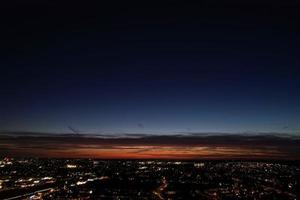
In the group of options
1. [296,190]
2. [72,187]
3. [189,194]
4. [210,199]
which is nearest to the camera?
[210,199]

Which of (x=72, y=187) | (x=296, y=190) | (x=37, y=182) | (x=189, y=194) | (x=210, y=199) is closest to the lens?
(x=210, y=199)

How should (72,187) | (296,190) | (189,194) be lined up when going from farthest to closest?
1. (72,187)
2. (296,190)
3. (189,194)

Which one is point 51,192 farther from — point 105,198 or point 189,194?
point 189,194

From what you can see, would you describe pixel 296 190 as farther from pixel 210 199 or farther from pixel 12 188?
pixel 12 188

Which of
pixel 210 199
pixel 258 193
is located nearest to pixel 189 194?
pixel 210 199

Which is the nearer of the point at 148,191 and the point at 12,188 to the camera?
the point at 148,191

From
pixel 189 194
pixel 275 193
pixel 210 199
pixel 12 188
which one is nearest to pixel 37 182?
pixel 12 188

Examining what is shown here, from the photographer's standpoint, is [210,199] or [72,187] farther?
[72,187]

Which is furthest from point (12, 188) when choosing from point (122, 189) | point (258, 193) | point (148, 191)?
point (258, 193)
